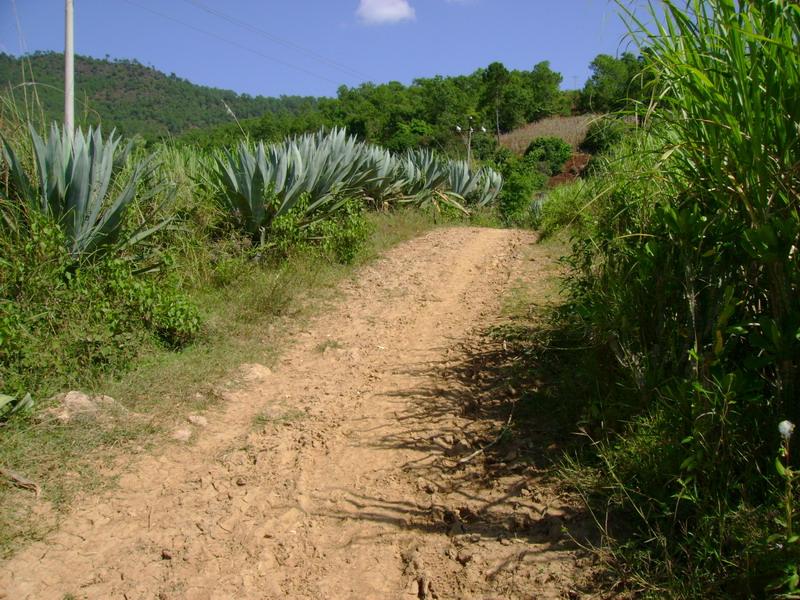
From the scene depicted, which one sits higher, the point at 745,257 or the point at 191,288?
the point at 745,257

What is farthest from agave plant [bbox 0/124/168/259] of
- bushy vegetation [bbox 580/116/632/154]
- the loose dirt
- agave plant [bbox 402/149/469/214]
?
agave plant [bbox 402/149/469/214]

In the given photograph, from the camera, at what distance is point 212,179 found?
7.44 m

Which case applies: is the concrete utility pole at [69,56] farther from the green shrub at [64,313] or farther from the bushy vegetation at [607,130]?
the bushy vegetation at [607,130]

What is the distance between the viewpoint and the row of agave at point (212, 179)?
4793mm

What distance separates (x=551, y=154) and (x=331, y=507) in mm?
32626

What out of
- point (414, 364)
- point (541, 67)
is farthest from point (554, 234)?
point (541, 67)

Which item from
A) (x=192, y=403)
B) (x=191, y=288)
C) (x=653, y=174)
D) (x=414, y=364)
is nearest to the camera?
(x=653, y=174)

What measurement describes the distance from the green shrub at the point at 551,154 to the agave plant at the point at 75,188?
89.5 ft

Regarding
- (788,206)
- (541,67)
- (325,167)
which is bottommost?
(788,206)

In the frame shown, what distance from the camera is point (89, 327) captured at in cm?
427

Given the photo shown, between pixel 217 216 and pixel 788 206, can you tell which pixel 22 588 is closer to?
pixel 788 206

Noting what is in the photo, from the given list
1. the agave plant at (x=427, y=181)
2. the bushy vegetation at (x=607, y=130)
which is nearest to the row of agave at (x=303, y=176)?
the agave plant at (x=427, y=181)

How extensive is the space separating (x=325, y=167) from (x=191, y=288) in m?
3.11

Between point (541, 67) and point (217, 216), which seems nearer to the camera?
point (217, 216)
